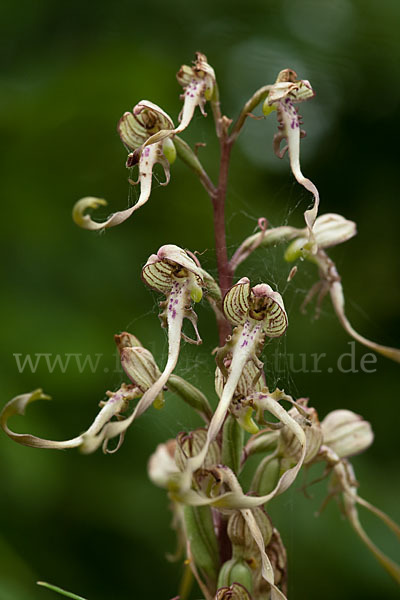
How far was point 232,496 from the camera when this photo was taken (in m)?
1.08

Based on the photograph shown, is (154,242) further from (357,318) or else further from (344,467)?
(344,467)

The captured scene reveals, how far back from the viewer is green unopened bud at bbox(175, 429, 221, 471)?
1356 mm

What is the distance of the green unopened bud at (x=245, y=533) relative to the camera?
135 cm

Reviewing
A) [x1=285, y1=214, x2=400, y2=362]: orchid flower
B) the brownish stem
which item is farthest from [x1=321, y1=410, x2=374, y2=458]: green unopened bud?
the brownish stem

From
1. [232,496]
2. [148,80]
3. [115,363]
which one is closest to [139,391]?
[232,496]

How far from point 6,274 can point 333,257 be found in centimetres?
206

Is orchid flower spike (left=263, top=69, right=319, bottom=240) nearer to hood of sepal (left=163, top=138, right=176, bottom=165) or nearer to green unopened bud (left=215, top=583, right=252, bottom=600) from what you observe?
hood of sepal (left=163, top=138, right=176, bottom=165)

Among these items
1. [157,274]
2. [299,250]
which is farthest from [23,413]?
[299,250]

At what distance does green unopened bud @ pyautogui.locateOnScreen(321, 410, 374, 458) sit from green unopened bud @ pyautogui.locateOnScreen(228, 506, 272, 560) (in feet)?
1.18

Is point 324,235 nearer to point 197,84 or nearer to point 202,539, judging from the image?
point 197,84

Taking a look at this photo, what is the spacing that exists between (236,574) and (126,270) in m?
1.77

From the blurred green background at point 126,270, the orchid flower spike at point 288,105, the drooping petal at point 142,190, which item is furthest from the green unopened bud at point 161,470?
the blurred green background at point 126,270

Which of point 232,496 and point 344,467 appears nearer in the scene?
point 232,496

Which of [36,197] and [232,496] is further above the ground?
[36,197]
